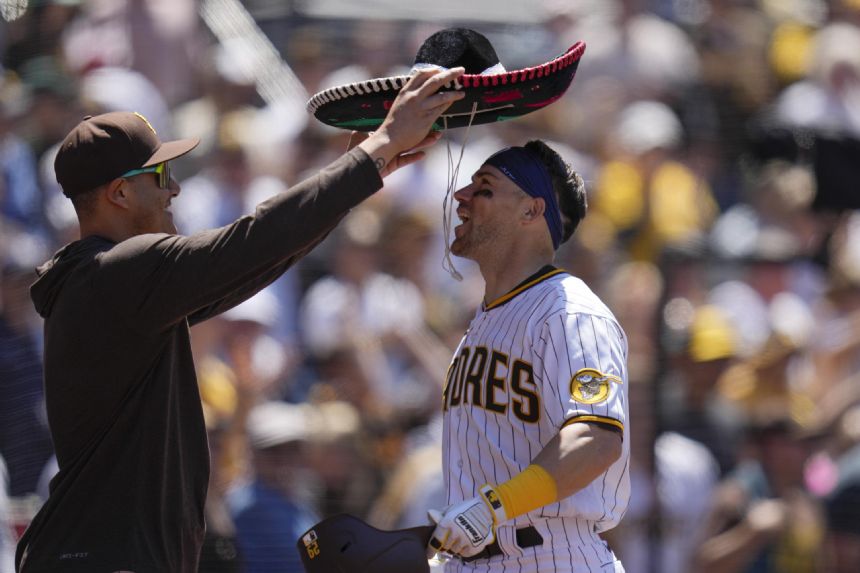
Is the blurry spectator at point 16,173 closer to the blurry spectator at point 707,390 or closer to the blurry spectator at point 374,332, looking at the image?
the blurry spectator at point 374,332

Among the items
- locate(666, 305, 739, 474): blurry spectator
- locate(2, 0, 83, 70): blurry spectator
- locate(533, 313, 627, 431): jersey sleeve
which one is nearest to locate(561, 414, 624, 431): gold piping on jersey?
locate(533, 313, 627, 431): jersey sleeve

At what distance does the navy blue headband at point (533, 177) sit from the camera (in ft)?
11.4

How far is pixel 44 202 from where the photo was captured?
5.54 meters

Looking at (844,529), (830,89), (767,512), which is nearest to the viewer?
(767,512)

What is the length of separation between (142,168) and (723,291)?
3662 millimetres

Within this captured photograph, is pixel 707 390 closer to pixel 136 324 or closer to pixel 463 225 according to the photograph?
pixel 463 225

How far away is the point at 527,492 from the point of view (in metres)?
2.90

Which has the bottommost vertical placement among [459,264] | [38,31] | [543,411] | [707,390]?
[707,390]

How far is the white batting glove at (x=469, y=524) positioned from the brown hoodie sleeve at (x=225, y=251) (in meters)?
0.71

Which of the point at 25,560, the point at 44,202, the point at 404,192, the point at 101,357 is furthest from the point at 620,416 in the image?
the point at 44,202

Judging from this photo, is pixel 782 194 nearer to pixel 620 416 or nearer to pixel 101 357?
pixel 620 416

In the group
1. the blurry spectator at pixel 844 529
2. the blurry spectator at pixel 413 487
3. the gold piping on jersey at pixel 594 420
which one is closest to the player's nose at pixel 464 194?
the gold piping on jersey at pixel 594 420

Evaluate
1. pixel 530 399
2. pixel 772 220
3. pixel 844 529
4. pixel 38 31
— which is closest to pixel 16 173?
pixel 38 31

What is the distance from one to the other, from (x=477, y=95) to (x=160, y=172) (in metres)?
0.83
